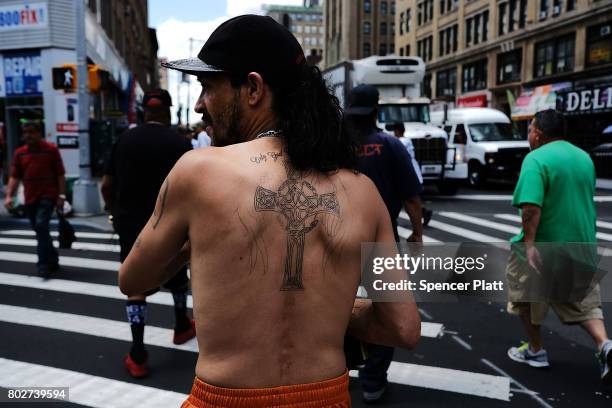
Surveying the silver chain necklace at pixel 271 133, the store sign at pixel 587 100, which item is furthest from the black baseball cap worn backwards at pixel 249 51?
the store sign at pixel 587 100

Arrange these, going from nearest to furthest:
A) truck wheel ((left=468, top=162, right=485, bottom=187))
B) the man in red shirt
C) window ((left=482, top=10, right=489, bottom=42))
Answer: the man in red shirt < truck wheel ((left=468, top=162, right=485, bottom=187)) < window ((left=482, top=10, right=489, bottom=42))

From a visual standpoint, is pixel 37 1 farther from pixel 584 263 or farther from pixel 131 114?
pixel 584 263

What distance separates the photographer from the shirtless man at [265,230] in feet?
4.87

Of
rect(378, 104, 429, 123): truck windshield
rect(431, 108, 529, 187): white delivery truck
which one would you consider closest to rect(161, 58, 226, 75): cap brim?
rect(378, 104, 429, 123): truck windshield

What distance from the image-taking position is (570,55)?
31.9 m

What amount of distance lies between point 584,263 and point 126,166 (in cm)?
351

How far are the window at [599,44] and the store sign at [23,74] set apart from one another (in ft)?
85.5

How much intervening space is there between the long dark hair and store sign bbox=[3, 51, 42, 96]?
17.3 meters

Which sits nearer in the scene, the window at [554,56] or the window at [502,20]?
the window at [554,56]

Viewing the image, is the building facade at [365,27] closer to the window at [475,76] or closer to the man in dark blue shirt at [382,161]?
the window at [475,76]

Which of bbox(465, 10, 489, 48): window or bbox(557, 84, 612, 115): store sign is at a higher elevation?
bbox(465, 10, 489, 48): window

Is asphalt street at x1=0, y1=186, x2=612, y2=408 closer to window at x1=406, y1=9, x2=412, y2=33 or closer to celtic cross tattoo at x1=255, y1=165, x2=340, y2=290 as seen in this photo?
celtic cross tattoo at x1=255, y1=165, x2=340, y2=290

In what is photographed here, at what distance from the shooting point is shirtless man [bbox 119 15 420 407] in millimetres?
1484

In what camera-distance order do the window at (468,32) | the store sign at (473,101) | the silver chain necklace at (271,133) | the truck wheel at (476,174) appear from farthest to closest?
the window at (468,32) < the store sign at (473,101) < the truck wheel at (476,174) < the silver chain necklace at (271,133)
